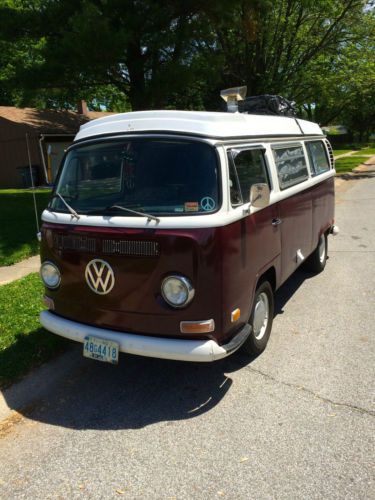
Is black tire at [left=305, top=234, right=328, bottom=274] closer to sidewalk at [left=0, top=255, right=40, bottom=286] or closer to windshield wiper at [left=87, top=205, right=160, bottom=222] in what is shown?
windshield wiper at [left=87, top=205, right=160, bottom=222]

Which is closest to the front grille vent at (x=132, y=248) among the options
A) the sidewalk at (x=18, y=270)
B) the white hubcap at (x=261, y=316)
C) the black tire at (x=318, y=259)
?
the white hubcap at (x=261, y=316)

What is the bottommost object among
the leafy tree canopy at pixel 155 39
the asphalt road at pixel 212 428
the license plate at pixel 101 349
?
the asphalt road at pixel 212 428

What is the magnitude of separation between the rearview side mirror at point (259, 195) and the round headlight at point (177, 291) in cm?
89

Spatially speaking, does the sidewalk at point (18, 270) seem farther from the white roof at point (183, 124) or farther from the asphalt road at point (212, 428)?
the white roof at point (183, 124)

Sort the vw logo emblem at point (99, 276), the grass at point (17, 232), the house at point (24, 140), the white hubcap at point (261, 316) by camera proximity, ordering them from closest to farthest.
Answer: the vw logo emblem at point (99, 276) < the white hubcap at point (261, 316) < the grass at point (17, 232) < the house at point (24, 140)

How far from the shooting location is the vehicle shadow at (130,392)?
344 cm

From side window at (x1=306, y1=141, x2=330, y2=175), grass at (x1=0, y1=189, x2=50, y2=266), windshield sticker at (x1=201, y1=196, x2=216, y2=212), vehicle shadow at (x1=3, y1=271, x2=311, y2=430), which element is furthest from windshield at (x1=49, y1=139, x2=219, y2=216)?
grass at (x1=0, y1=189, x2=50, y2=266)

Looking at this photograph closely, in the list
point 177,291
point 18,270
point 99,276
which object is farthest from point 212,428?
point 18,270

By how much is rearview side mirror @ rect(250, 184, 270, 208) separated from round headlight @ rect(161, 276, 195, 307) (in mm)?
889

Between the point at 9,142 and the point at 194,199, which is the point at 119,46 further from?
the point at 9,142

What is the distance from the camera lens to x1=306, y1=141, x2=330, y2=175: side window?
6011 millimetres

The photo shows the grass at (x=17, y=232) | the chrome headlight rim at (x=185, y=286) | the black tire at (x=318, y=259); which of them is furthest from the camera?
the grass at (x=17, y=232)

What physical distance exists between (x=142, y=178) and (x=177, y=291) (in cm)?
100

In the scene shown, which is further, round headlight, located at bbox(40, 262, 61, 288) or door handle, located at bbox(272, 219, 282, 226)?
door handle, located at bbox(272, 219, 282, 226)
